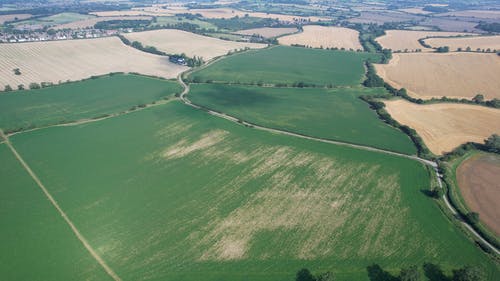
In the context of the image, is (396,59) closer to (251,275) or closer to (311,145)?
(311,145)

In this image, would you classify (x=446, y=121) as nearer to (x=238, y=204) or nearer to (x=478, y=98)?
(x=478, y=98)

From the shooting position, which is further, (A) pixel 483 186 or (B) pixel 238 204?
(A) pixel 483 186

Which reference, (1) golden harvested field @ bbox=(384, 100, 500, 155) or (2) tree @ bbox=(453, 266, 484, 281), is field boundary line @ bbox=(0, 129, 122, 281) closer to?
(2) tree @ bbox=(453, 266, 484, 281)

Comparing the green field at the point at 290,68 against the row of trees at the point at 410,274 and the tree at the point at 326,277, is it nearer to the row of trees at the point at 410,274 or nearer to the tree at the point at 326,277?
the row of trees at the point at 410,274

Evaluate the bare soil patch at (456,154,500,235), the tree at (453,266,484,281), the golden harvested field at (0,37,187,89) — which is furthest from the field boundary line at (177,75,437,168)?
the golden harvested field at (0,37,187,89)

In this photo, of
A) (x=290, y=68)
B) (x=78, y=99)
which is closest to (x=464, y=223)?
(x=290, y=68)

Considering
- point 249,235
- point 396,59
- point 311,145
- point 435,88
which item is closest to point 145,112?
point 311,145

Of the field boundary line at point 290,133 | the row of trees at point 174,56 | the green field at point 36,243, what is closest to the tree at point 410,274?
the field boundary line at point 290,133
